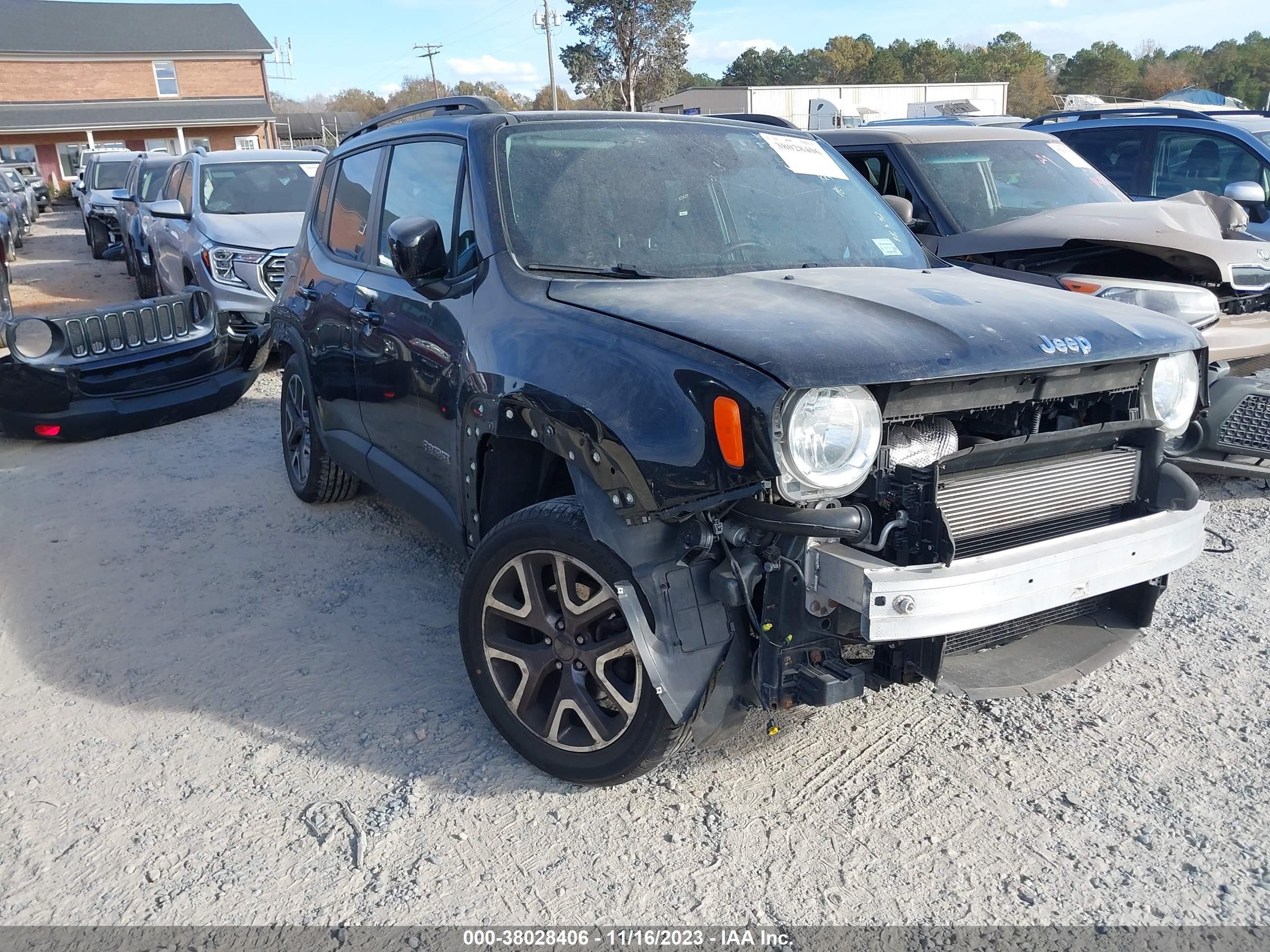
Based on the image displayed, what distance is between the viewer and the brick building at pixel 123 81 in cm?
4579

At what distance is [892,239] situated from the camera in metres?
3.96

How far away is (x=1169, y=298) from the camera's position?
514 cm

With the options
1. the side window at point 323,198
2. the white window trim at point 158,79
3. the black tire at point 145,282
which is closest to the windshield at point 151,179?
the black tire at point 145,282

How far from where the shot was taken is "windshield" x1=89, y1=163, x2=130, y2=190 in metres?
20.8

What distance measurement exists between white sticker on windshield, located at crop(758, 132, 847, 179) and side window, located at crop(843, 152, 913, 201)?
2.43 metres

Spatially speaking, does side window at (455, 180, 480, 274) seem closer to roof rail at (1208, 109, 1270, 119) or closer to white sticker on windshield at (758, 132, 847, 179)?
white sticker on windshield at (758, 132, 847, 179)

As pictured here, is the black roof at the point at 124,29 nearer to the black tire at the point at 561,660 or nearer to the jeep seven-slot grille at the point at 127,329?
the jeep seven-slot grille at the point at 127,329

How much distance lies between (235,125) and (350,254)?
49462 mm

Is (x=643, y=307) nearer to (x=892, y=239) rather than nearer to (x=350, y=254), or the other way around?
(x=892, y=239)

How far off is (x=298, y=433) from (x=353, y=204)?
58.4 inches

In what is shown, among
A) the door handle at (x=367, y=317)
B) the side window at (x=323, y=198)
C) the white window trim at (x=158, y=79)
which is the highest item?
the white window trim at (x=158, y=79)

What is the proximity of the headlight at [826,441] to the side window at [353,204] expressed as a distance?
106 inches

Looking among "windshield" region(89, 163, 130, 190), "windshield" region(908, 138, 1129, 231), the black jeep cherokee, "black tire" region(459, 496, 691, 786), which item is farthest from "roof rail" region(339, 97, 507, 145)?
"windshield" region(89, 163, 130, 190)

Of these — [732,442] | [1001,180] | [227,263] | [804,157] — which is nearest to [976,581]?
[732,442]
